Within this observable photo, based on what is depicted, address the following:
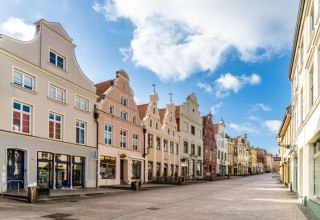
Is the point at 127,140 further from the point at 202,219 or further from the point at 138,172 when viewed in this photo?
the point at 202,219

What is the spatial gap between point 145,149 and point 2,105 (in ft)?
61.1

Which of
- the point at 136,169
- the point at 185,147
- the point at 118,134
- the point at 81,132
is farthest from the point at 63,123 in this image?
the point at 185,147

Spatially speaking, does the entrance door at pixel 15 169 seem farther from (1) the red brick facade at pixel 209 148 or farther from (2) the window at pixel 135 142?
(1) the red brick facade at pixel 209 148

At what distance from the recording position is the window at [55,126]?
2216 centimetres

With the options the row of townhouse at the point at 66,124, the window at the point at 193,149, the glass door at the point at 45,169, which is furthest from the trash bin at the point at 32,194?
the window at the point at 193,149

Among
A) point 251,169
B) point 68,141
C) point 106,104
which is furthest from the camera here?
point 251,169

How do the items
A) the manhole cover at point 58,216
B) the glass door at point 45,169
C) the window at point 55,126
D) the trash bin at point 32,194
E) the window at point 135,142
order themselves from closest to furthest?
the manhole cover at point 58,216 → the trash bin at point 32,194 → the glass door at point 45,169 → the window at point 55,126 → the window at point 135,142

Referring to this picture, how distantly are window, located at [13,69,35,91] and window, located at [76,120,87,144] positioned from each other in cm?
543

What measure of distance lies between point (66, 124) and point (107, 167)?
6.66 metres

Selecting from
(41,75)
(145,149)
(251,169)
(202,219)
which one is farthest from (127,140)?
(251,169)

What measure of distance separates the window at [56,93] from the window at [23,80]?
1.77 metres

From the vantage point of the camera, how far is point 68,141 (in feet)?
77.4

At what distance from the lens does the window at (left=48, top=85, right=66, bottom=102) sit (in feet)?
73.4

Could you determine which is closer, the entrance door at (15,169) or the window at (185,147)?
the entrance door at (15,169)
